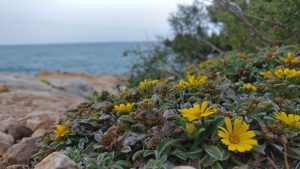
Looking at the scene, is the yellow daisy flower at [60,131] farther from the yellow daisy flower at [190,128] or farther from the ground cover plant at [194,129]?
the yellow daisy flower at [190,128]

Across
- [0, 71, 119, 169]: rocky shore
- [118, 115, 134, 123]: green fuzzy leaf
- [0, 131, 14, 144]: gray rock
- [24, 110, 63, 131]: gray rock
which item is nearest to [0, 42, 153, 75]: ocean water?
[0, 71, 119, 169]: rocky shore

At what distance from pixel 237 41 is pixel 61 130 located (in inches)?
146

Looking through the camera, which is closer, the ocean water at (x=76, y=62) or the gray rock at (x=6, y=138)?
the gray rock at (x=6, y=138)

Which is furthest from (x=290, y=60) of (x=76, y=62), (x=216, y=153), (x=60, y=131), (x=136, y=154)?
(x=76, y=62)

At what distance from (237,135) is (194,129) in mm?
191

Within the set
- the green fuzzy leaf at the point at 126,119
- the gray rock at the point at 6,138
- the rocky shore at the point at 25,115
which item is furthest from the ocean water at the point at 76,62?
the green fuzzy leaf at the point at 126,119

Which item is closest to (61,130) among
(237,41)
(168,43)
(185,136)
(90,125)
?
(90,125)

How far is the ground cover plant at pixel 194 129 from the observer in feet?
5.64

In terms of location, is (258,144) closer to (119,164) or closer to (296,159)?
(296,159)

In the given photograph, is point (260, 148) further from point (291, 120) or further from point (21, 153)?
point (21, 153)

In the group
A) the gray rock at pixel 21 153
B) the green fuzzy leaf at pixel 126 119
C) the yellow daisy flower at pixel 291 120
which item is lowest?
the gray rock at pixel 21 153

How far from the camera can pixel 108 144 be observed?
1950 millimetres

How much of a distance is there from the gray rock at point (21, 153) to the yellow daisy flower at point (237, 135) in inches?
44.8

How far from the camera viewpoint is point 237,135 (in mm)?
1700
